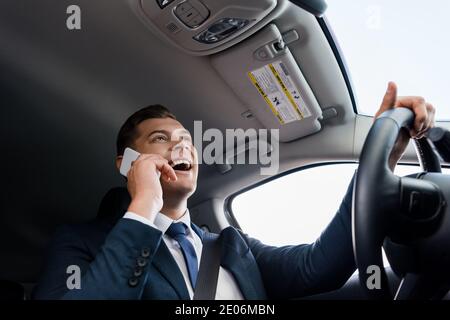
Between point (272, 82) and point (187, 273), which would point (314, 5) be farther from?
point (187, 273)

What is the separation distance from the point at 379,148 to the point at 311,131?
1.08 metres

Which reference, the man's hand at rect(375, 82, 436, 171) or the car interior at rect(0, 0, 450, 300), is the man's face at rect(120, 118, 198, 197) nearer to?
the car interior at rect(0, 0, 450, 300)

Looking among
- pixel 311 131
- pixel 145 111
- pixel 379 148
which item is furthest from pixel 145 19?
pixel 379 148

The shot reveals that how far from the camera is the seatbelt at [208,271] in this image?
3.16 ft

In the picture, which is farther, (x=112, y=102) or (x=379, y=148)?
(x=112, y=102)

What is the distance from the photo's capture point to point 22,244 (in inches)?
90.6

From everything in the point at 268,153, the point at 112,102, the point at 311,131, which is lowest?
the point at 268,153

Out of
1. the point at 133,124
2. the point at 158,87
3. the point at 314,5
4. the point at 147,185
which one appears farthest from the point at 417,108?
the point at 158,87

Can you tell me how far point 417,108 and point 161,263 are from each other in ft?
2.07

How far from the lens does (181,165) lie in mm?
1215

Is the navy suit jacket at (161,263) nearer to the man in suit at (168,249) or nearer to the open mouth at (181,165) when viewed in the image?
the man in suit at (168,249)

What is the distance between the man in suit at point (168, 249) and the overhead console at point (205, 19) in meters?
0.25
